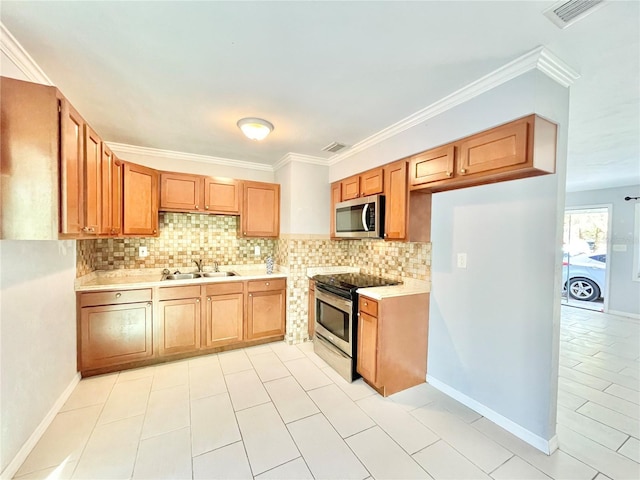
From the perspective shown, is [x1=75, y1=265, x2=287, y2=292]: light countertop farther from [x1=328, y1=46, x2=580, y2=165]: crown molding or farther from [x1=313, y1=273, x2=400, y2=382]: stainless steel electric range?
[x1=328, y1=46, x2=580, y2=165]: crown molding

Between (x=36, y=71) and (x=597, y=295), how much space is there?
8366mm

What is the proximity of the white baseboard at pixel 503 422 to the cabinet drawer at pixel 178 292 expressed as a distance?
8.59ft

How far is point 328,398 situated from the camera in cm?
229

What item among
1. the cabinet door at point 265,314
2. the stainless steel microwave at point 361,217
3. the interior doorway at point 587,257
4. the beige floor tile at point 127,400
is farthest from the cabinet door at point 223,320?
the interior doorway at point 587,257

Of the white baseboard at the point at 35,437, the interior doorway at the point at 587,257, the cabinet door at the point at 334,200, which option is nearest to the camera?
the white baseboard at the point at 35,437

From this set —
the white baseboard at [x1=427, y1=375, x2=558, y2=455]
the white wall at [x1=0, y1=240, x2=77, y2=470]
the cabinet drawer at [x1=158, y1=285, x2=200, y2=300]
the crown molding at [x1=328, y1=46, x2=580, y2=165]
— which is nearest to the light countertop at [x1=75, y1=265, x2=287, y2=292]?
the cabinet drawer at [x1=158, y1=285, x2=200, y2=300]

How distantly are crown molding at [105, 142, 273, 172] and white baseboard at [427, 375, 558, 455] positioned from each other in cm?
337

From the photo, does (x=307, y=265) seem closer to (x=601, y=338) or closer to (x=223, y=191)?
(x=223, y=191)

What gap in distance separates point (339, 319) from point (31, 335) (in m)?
2.33

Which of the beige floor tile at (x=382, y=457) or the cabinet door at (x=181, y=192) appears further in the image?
the cabinet door at (x=181, y=192)

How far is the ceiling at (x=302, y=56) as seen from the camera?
1.27 m

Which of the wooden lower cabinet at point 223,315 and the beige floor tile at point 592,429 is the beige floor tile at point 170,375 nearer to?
the wooden lower cabinet at point 223,315

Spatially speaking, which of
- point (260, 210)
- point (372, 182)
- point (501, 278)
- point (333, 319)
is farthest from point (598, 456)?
point (260, 210)

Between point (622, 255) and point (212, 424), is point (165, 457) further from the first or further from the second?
point (622, 255)
